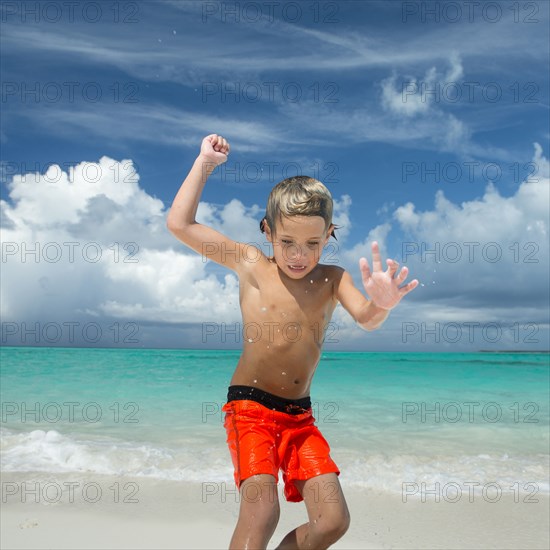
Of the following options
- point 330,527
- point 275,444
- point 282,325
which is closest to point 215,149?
point 282,325

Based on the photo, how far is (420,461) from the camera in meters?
7.54

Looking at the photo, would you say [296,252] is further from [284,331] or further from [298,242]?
[284,331]

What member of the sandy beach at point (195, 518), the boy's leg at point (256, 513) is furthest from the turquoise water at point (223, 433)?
the boy's leg at point (256, 513)

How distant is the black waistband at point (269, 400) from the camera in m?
Result: 3.08

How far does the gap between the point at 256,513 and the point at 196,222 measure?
4.91ft

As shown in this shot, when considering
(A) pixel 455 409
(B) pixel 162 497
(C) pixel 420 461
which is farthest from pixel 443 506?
(A) pixel 455 409

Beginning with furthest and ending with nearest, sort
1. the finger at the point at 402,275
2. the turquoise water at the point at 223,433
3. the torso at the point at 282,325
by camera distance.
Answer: the turquoise water at the point at 223,433 → the torso at the point at 282,325 → the finger at the point at 402,275

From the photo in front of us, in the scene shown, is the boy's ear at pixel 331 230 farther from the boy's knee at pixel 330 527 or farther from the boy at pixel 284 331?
the boy's knee at pixel 330 527

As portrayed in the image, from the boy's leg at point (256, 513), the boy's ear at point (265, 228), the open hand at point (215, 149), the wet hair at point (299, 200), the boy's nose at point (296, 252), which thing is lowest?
the boy's leg at point (256, 513)

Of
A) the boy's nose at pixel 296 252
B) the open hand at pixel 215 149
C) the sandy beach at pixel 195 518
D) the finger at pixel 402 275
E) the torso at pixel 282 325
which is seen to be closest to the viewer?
the finger at pixel 402 275

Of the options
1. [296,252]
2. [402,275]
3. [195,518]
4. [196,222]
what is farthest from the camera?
[195,518]

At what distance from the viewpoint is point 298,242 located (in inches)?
119

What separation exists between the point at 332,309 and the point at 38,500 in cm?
371

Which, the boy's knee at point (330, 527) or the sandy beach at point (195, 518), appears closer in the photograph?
the boy's knee at point (330, 527)
